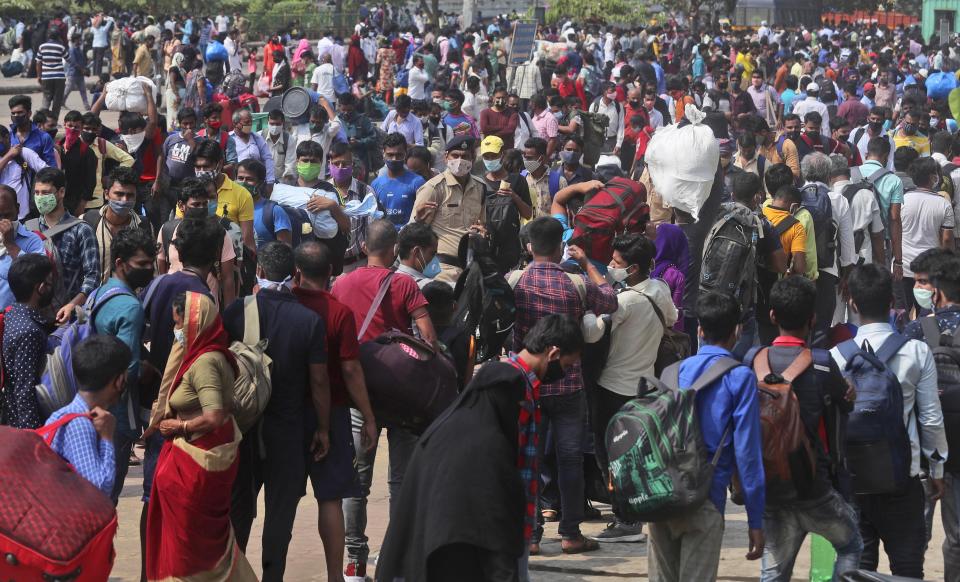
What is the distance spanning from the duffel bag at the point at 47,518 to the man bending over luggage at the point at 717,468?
2.07 m

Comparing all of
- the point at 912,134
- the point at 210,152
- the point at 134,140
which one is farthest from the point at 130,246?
the point at 912,134

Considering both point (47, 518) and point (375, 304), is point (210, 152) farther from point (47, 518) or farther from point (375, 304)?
point (47, 518)

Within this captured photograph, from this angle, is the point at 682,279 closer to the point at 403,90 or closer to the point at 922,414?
the point at 922,414

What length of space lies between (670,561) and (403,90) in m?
18.6

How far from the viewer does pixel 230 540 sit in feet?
17.8

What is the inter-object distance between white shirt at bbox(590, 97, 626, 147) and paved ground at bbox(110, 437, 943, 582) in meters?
10.3

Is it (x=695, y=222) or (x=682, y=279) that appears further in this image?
(x=695, y=222)

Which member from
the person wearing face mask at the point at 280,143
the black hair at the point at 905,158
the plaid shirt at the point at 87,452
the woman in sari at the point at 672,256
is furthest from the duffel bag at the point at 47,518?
the person wearing face mask at the point at 280,143

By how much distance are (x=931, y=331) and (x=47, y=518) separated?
379 centimetres

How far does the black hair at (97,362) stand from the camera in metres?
5.16

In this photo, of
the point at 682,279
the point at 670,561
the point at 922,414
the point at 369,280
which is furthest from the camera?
the point at 682,279

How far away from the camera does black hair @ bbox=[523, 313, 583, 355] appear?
16.4 feet

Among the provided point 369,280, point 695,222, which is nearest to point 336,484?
point 369,280

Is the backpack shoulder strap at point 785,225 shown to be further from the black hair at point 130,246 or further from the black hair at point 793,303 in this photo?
the black hair at point 130,246
